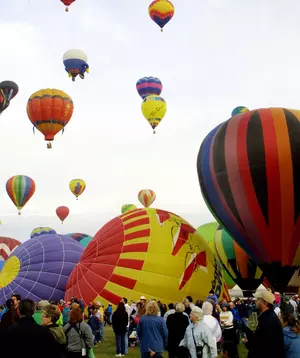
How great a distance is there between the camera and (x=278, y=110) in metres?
22.3

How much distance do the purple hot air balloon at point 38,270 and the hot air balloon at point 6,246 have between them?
27.9m

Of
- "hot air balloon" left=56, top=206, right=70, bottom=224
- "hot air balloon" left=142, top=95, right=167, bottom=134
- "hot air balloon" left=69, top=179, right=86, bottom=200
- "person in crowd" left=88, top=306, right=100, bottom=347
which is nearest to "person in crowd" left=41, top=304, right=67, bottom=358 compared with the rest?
"person in crowd" left=88, top=306, right=100, bottom=347

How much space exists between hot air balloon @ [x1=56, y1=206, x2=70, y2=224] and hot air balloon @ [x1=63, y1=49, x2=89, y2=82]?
2446 centimetres

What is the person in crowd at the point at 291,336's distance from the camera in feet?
17.7

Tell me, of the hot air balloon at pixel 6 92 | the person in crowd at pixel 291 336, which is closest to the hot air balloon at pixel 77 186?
the hot air balloon at pixel 6 92

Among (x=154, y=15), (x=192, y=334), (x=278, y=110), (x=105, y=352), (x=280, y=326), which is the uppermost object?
(x=154, y=15)

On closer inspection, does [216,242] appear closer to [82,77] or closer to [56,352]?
[82,77]

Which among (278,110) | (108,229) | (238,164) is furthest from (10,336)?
(278,110)

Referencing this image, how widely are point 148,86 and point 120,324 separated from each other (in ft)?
109

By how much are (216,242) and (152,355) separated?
25.5 metres

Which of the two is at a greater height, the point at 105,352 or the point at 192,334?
the point at 192,334

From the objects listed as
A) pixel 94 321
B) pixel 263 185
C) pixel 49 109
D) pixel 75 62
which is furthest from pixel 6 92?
pixel 94 321

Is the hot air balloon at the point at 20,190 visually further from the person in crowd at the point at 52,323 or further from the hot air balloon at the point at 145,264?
the person in crowd at the point at 52,323

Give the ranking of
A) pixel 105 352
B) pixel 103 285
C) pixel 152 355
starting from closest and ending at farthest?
pixel 152 355, pixel 105 352, pixel 103 285
